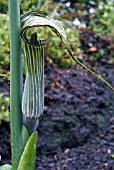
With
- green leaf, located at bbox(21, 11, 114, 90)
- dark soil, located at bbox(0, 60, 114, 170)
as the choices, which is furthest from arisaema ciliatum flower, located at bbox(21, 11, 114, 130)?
dark soil, located at bbox(0, 60, 114, 170)

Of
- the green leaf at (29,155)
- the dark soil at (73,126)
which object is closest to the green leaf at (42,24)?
the green leaf at (29,155)

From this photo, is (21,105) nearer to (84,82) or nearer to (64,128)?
(64,128)

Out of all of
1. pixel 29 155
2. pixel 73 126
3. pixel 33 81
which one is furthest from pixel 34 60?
pixel 73 126

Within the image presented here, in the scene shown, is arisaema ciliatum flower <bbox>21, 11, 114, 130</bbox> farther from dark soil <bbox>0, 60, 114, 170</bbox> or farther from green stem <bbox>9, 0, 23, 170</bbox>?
dark soil <bbox>0, 60, 114, 170</bbox>

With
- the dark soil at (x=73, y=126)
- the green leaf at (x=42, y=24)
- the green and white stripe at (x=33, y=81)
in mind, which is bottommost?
the dark soil at (x=73, y=126)

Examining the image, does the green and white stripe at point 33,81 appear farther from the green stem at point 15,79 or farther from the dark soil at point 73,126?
the dark soil at point 73,126

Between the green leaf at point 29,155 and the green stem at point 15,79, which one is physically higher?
the green stem at point 15,79

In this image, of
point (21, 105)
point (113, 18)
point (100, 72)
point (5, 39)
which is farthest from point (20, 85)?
point (113, 18)
